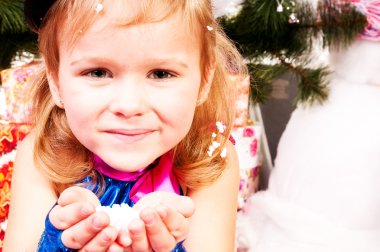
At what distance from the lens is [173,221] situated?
0.66 meters

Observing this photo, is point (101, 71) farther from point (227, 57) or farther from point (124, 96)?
point (227, 57)

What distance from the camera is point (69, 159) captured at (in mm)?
909

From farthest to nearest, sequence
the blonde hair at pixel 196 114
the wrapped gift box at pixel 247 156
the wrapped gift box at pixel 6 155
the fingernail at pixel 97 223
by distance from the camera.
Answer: the wrapped gift box at pixel 247 156 → the wrapped gift box at pixel 6 155 → the blonde hair at pixel 196 114 → the fingernail at pixel 97 223

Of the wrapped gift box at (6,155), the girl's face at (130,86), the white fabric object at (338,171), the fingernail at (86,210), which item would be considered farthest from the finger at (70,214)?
the white fabric object at (338,171)

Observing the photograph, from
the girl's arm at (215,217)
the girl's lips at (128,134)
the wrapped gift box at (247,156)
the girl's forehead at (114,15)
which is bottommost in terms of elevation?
the wrapped gift box at (247,156)

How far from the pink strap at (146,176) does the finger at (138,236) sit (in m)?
0.20

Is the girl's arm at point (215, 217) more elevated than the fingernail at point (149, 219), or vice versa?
the fingernail at point (149, 219)

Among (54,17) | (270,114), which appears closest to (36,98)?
(54,17)

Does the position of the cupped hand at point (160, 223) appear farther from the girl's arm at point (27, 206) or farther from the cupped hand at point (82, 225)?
the girl's arm at point (27, 206)

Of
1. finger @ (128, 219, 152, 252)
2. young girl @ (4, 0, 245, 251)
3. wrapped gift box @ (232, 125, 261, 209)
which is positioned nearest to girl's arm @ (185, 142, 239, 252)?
young girl @ (4, 0, 245, 251)

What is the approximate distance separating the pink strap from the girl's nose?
193 millimetres

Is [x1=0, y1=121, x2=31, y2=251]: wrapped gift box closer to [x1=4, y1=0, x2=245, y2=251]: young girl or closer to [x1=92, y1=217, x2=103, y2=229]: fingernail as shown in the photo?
[x1=4, y1=0, x2=245, y2=251]: young girl

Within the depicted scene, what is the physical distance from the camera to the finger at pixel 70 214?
2.03ft

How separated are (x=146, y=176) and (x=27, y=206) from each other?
0.70ft
